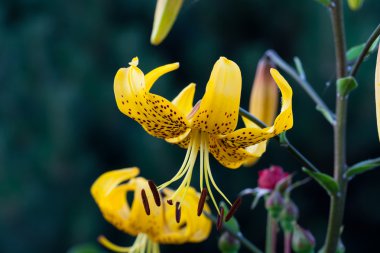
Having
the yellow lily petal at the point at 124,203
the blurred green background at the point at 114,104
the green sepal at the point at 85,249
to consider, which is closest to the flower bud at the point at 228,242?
the yellow lily petal at the point at 124,203

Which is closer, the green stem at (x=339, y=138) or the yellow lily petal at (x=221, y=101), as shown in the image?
the yellow lily petal at (x=221, y=101)

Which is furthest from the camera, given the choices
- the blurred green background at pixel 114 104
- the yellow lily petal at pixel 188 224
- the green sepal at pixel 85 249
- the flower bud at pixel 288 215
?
the blurred green background at pixel 114 104

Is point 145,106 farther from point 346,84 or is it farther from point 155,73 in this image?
point 346,84

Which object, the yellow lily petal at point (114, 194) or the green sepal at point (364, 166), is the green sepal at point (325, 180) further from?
the yellow lily petal at point (114, 194)

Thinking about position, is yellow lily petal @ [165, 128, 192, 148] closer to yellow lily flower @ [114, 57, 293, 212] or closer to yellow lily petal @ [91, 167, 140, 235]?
yellow lily flower @ [114, 57, 293, 212]

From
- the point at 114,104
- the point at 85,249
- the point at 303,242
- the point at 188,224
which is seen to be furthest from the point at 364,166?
the point at 114,104

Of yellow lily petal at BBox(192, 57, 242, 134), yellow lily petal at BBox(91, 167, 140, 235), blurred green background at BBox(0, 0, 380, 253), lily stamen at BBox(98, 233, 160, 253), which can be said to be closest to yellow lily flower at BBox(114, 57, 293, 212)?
yellow lily petal at BBox(192, 57, 242, 134)
